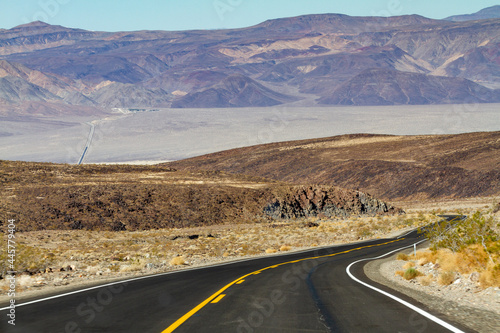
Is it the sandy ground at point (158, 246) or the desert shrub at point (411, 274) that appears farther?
the sandy ground at point (158, 246)

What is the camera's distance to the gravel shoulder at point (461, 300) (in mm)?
9359

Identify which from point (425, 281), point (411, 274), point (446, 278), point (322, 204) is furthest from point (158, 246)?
Result: point (322, 204)

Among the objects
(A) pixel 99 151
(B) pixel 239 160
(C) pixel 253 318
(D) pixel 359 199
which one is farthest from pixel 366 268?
(A) pixel 99 151

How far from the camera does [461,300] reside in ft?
38.3

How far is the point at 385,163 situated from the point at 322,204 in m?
41.6

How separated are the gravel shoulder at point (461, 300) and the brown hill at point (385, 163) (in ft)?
219

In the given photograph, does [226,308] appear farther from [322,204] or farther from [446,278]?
[322,204]

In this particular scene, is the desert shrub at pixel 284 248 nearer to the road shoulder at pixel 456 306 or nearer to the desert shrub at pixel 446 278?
the road shoulder at pixel 456 306

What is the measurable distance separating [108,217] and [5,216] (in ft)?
26.5

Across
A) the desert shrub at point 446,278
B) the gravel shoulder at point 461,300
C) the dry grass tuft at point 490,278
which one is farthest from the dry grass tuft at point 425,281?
the dry grass tuft at point 490,278

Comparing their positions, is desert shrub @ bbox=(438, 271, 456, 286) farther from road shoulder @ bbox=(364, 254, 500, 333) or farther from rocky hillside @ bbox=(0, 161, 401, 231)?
rocky hillside @ bbox=(0, 161, 401, 231)

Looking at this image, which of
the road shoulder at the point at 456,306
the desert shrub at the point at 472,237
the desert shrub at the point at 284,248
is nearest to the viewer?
the road shoulder at the point at 456,306

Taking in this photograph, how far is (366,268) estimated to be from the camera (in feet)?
67.2

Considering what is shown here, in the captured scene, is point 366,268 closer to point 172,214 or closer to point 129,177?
point 172,214
